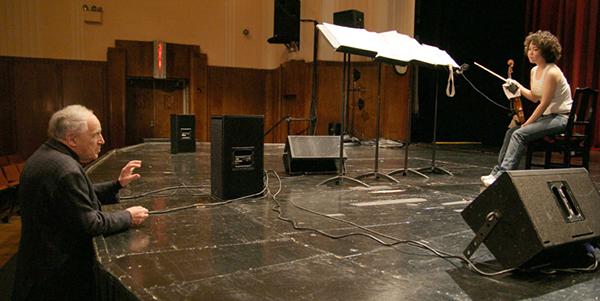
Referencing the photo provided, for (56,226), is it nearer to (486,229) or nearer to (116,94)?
(486,229)

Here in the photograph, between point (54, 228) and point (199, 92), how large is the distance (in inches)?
284

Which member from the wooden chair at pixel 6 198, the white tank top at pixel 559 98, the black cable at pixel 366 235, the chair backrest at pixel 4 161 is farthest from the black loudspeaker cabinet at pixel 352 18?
the chair backrest at pixel 4 161

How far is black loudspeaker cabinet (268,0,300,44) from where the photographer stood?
7.60m

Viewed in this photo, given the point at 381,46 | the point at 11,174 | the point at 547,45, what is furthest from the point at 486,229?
the point at 11,174

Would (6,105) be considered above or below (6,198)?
above

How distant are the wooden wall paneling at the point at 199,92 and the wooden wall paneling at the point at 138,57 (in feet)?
2.45

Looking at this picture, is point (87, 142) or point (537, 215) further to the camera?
point (87, 142)

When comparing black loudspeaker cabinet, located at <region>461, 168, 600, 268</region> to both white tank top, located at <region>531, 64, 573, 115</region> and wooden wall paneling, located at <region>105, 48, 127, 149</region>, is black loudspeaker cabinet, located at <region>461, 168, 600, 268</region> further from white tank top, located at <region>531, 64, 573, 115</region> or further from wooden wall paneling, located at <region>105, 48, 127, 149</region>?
wooden wall paneling, located at <region>105, 48, 127, 149</region>

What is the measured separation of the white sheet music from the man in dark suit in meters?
1.61

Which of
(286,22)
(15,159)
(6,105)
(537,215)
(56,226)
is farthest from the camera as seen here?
(286,22)

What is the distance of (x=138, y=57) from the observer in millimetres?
8258

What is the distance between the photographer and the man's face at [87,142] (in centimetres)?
184

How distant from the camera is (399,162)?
4945mm

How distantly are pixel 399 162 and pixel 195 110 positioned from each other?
4894 mm
